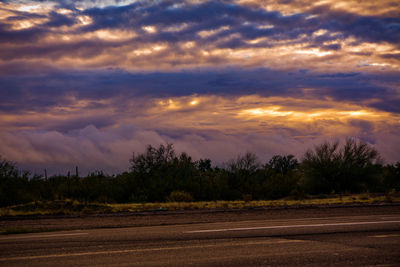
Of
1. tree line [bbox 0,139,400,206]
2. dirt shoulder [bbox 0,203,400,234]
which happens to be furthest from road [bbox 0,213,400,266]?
tree line [bbox 0,139,400,206]

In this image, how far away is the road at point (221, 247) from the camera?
8.16 meters

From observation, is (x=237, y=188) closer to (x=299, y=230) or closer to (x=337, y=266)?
(x=299, y=230)

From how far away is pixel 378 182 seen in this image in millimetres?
42156

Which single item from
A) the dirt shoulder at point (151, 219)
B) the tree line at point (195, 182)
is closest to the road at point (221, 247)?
the dirt shoulder at point (151, 219)

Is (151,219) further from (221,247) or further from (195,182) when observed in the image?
(195,182)

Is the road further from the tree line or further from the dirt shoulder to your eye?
the tree line

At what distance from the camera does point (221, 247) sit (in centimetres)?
959

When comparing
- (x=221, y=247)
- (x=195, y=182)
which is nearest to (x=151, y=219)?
(x=221, y=247)

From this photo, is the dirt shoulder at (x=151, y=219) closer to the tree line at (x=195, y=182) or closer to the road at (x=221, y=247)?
the road at (x=221, y=247)

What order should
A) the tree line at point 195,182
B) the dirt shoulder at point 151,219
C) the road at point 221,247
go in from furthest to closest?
1. the tree line at point 195,182
2. the dirt shoulder at point 151,219
3. the road at point 221,247

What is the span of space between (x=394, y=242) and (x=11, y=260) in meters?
8.89

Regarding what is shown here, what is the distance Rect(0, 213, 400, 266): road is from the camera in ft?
26.8

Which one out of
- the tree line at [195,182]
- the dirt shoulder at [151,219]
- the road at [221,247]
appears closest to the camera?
the road at [221,247]

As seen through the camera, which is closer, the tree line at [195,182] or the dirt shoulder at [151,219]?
the dirt shoulder at [151,219]
